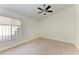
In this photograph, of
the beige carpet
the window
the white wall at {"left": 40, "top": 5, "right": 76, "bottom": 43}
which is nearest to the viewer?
the window

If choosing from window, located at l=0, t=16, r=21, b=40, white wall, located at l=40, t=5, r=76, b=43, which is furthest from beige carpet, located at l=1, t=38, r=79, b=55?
window, located at l=0, t=16, r=21, b=40

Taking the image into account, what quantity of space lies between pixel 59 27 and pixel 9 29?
1034mm

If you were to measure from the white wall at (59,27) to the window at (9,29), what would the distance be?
46 centimetres

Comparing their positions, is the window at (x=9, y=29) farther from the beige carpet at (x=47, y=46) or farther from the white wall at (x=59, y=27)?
the white wall at (x=59, y=27)

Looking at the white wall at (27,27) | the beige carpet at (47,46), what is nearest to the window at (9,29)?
the white wall at (27,27)

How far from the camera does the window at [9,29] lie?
66.2 inches

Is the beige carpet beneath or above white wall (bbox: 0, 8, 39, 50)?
beneath

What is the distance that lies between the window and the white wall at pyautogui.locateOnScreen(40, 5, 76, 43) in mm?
459

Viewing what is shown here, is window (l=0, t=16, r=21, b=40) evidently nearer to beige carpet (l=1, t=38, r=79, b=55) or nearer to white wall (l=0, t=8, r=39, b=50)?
white wall (l=0, t=8, r=39, b=50)

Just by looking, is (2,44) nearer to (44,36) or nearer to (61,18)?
(44,36)

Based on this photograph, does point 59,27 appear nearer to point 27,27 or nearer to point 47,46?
point 47,46

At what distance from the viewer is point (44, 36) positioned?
2131 mm

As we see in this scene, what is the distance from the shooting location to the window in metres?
1.68

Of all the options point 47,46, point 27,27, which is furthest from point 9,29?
point 47,46
